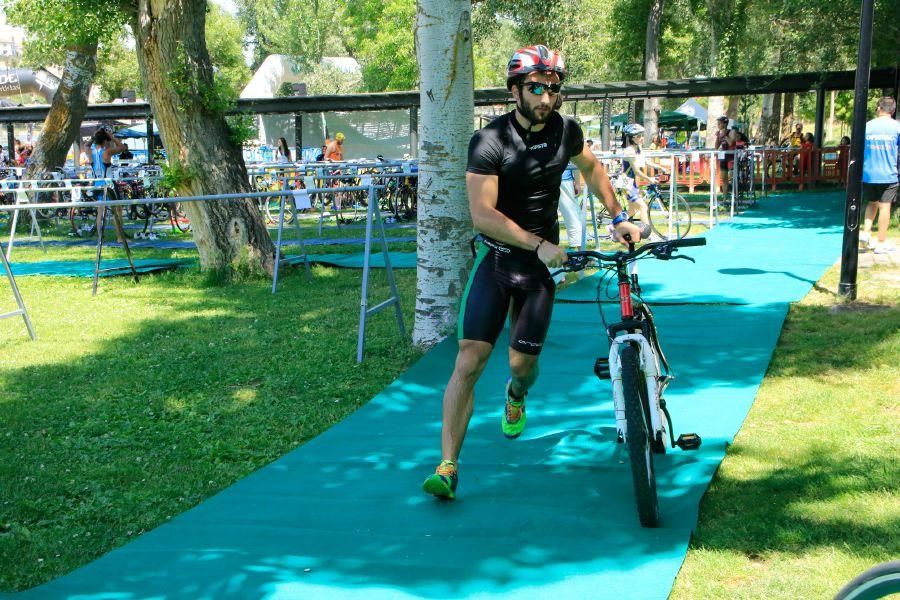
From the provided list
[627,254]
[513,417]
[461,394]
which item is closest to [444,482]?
[461,394]

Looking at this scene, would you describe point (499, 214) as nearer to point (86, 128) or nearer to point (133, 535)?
point (133, 535)

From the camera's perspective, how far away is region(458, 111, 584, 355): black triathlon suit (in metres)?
4.39

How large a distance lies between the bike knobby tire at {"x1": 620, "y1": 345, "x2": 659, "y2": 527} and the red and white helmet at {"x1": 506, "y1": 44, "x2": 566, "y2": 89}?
1259 millimetres

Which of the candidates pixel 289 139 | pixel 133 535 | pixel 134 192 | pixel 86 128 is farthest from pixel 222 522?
pixel 86 128

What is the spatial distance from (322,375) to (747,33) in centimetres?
3233

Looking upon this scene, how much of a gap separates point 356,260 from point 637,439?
1030 cm

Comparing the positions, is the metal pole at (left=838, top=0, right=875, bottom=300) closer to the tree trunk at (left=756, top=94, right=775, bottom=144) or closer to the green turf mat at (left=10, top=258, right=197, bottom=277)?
the green turf mat at (left=10, top=258, right=197, bottom=277)

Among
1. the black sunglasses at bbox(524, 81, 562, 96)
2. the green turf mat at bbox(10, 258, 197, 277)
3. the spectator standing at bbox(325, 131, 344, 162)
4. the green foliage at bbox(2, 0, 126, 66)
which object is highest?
the green foliage at bbox(2, 0, 126, 66)

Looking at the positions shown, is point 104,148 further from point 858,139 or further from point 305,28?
point 305,28

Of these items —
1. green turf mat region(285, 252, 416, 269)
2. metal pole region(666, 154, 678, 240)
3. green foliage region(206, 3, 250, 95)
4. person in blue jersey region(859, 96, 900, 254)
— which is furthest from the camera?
green foliage region(206, 3, 250, 95)

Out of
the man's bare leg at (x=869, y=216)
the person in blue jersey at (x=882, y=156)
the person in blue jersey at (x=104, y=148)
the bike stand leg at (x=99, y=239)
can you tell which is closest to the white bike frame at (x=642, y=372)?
the person in blue jersey at (x=882, y=156)

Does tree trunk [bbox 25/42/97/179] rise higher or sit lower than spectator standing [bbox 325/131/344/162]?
higher

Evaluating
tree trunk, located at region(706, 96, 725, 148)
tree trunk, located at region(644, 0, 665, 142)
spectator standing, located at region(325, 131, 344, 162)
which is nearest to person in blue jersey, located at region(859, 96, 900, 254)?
spectator standing, located at region(325, 131, 344, 162)

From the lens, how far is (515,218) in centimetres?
454
